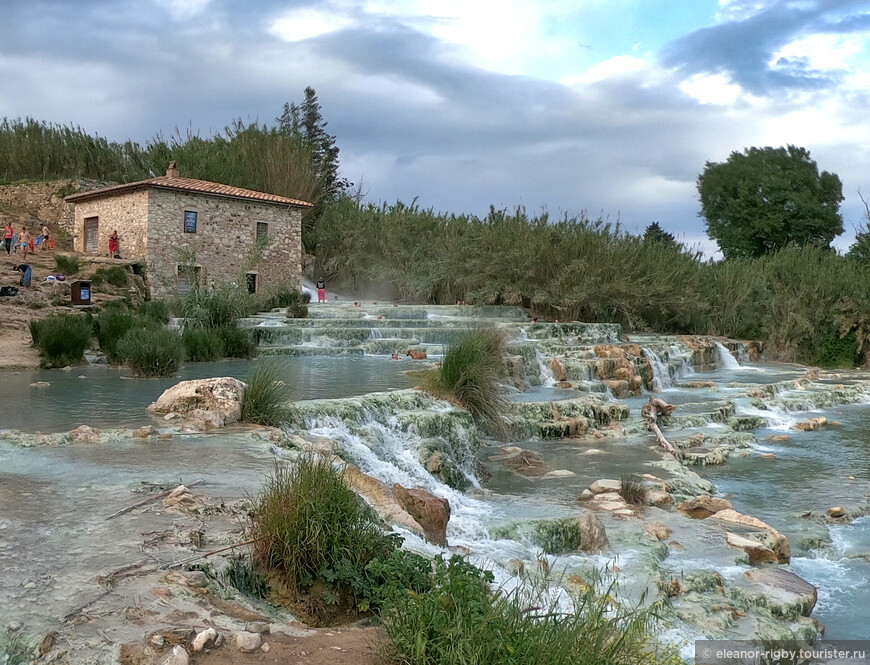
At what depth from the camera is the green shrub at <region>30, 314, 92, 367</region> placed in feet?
42.9

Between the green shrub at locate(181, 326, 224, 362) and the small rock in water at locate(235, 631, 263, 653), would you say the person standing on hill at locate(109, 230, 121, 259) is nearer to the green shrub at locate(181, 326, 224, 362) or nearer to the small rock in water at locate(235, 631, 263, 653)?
the green shrub at locate(181, 326, 224, 362)

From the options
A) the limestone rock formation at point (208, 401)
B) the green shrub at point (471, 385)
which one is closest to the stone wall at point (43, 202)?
the green shrub at point (471, 385)

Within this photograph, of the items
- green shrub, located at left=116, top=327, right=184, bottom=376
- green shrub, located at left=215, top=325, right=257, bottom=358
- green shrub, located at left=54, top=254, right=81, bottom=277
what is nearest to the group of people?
green shrub, located at left=54, top=254, right=81, bottom=277

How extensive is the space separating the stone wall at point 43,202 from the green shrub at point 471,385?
71.8 feet

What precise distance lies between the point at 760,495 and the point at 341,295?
2197 centimetres

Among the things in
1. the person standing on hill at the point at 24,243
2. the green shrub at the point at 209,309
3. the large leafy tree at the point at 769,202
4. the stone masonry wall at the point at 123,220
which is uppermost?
the large leafy tree at the point at 769,202

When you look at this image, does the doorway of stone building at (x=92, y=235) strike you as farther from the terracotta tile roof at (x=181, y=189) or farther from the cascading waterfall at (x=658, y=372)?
the cascading waterfall at (x=658, y=372)

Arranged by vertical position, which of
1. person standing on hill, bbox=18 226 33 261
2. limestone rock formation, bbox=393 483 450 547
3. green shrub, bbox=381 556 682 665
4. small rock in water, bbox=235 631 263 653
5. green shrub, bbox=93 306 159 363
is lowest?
limestone rock formation, bbox=393 483 450 547

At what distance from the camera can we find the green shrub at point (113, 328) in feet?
43.8

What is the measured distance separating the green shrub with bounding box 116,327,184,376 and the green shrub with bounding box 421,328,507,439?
13.8 ft

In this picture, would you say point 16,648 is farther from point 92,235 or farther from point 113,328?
point 92,235

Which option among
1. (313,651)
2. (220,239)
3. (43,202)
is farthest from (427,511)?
(43,202)

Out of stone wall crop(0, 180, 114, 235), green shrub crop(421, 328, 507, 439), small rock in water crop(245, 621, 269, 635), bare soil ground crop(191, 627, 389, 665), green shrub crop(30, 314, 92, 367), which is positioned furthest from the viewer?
stone wall crop(0, 180, 114, 235)

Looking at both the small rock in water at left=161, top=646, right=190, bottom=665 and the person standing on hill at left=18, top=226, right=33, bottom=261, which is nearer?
the small rock in water at left=161, top=646, right=190, bottom=665
